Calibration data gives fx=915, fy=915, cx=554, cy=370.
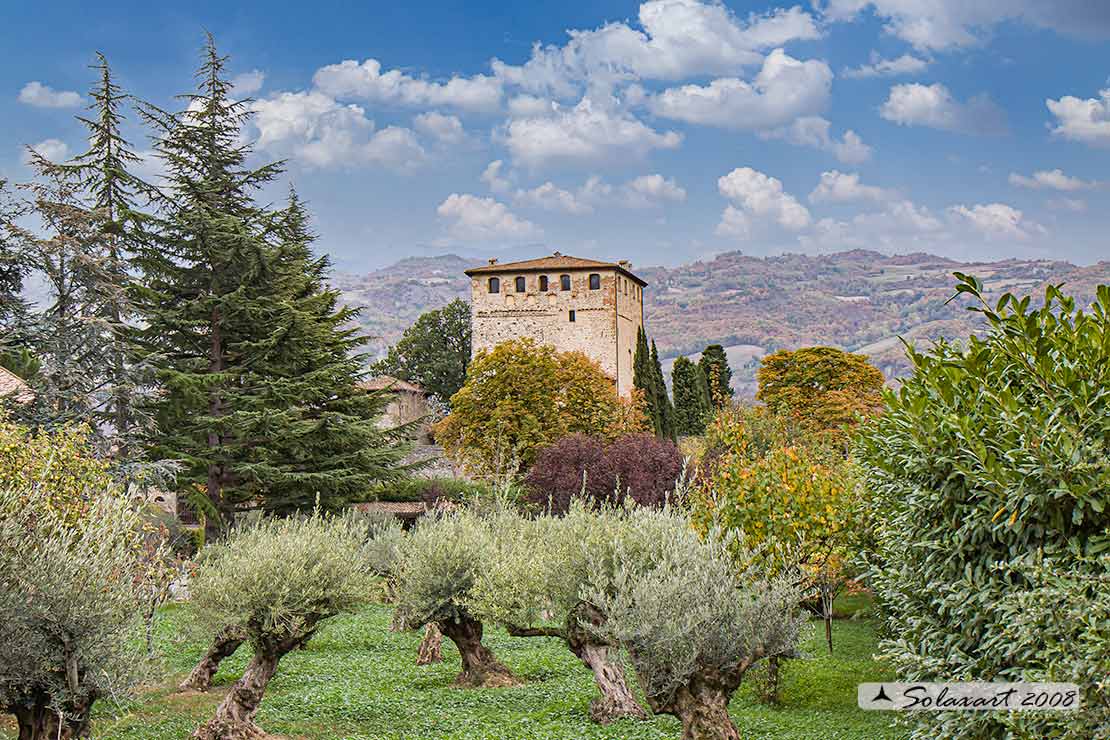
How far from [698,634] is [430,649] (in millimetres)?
10254

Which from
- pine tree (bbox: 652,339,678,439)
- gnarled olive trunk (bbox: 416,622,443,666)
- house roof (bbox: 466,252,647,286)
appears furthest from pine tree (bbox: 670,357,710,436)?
gnarled olive trunk (bbox: 416,622,443,666)

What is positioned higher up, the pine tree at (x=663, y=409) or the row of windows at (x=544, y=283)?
the row of windows at (x=544, y=283)

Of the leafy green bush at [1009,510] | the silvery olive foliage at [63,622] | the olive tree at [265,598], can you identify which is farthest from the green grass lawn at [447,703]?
the leafy green bush at [1009,510]

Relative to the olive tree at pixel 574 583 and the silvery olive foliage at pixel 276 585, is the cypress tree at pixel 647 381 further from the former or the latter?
the silvery olive foliage at pixel 276 585

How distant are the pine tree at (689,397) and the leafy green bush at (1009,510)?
53865 mm

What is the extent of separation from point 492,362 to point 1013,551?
3654 cm

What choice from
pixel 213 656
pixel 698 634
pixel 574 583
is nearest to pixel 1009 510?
pixel 698 634

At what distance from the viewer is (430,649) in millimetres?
17875

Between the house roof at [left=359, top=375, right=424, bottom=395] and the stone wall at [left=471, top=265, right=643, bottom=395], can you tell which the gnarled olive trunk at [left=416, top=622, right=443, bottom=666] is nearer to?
the stone wall at [left=471, top=265, right=643, bottom=395]

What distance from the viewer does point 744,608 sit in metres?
9.12

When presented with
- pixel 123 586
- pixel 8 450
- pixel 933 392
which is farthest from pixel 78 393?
pixel 933 392

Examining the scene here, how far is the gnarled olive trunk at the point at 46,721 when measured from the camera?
27.6 ft

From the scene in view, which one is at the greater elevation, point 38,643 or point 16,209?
point 16,209

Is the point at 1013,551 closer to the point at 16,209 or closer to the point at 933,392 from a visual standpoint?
the point at 933,392
